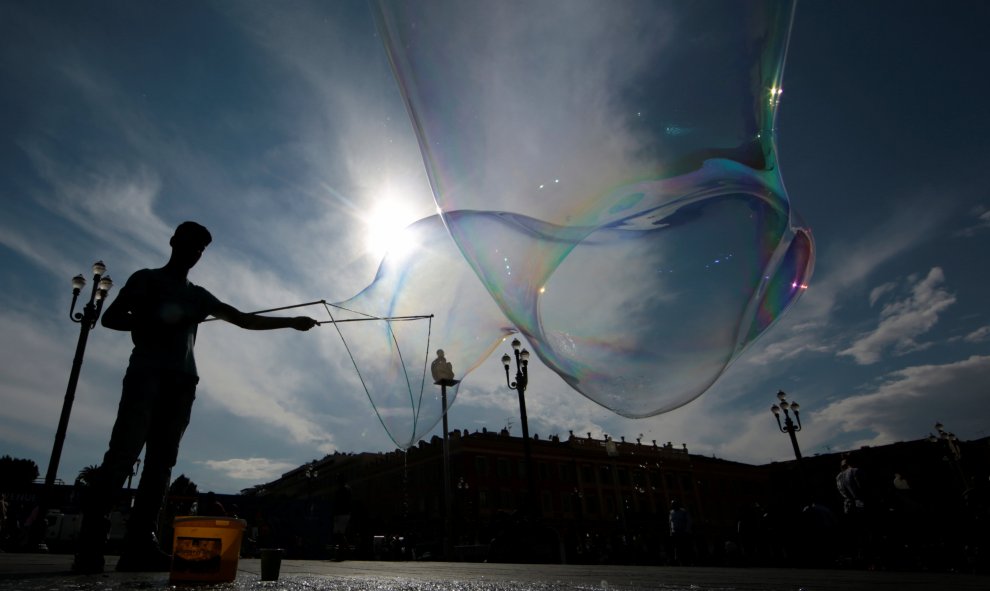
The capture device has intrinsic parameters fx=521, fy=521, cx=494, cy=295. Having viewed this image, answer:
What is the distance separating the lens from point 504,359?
18.3 m

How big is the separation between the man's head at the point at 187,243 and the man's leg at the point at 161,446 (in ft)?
2.52

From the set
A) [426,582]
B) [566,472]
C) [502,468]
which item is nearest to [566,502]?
[566,472]

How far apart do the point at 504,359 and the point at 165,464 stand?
50.7 ft

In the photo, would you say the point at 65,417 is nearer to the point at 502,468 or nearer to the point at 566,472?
the point at 502,468

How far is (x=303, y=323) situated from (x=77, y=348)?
38.2 ft

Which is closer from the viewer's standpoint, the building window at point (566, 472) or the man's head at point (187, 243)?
the man's head at point (187, 243)

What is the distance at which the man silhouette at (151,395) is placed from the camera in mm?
2656

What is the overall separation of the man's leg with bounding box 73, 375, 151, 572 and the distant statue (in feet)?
12.3

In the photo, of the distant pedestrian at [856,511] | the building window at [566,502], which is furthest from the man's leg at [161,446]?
the building window at [566,502]

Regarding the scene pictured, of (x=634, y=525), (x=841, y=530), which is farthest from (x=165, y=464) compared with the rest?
(x=634, y=525)

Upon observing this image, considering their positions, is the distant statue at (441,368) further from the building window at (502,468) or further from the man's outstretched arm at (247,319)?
the building window at (502,468)

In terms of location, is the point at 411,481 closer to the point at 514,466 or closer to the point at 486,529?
the point at 514,466

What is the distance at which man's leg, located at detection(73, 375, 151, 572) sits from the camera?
251 cm

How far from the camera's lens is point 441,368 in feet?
21.1
